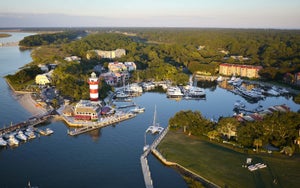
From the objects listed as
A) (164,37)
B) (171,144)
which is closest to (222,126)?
(171,144)

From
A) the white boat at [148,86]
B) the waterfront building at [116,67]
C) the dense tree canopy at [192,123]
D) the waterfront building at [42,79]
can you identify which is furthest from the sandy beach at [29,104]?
the waterfront building at [116,67]

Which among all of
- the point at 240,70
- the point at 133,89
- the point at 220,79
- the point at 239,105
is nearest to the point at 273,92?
the point at 239,105

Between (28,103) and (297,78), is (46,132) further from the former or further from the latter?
(297,78)

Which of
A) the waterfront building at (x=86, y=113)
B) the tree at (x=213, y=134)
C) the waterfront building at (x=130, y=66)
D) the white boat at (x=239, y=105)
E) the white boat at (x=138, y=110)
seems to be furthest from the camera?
the waterfront building at (x=130, y=66)

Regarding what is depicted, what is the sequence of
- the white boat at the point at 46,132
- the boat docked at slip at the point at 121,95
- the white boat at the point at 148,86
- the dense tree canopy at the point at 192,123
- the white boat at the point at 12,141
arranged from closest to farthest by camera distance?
the white boat at the point at 12,141
the dense tree canopy at the point at 192,123
the white boat at the point at 46,132
the boat docked at slip at the point at 121,95
the white boat at the point at 148,86

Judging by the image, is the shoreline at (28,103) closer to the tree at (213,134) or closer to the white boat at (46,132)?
the white boat at (46,132)

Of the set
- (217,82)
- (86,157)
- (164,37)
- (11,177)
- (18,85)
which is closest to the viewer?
(11,177)

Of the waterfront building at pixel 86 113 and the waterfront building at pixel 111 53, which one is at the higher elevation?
the waterfront building at pixel 111 53

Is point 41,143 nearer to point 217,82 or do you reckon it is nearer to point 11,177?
point 11,177
